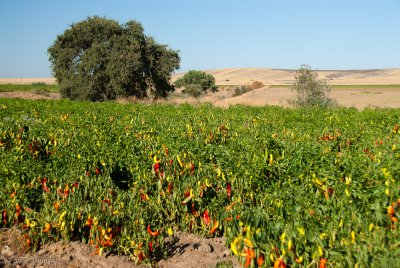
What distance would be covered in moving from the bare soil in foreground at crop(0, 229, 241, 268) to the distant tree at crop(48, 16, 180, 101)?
26.3 metres

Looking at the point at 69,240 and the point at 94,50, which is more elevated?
the point at 94,50

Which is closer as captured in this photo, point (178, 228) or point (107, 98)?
point (178, 228)

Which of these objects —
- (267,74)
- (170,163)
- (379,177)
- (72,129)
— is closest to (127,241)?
(170,163)

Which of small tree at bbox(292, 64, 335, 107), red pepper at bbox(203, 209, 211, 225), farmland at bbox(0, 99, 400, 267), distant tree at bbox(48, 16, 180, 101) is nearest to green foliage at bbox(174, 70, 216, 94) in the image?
distant tree at bbox(48, 16, 180, 101)

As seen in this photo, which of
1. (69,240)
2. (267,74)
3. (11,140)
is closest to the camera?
(69,240)

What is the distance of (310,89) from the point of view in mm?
23469

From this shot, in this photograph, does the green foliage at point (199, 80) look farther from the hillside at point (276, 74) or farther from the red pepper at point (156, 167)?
the red pepper at point (156, 167)

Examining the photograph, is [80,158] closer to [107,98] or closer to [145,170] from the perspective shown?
[145,170]

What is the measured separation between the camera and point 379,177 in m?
4.07

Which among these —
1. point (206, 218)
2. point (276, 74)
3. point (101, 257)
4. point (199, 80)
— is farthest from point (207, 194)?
point (276, 74)

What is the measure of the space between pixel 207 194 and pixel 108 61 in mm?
27701

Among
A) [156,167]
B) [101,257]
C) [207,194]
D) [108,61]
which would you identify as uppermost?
[108,61]

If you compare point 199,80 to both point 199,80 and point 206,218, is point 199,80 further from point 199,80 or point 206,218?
point 206,218

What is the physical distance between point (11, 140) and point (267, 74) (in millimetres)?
130563
